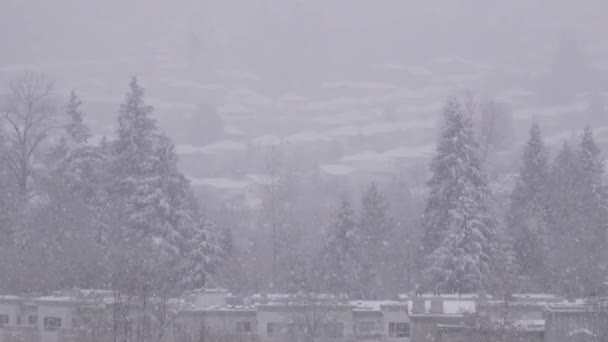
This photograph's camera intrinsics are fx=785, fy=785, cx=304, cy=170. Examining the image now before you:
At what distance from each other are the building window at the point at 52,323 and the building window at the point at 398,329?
395 inches

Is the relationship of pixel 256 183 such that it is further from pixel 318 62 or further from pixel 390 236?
pixel 318 62

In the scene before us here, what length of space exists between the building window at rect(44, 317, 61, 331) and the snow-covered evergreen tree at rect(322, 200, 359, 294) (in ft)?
36.2

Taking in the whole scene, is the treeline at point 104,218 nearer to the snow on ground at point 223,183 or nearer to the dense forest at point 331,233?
the dense forest at point 331,233

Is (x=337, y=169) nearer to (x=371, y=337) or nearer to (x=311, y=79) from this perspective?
(x=311, y=79)

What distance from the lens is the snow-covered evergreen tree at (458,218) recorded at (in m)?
27.3

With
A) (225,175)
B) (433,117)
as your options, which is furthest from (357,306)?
(433,117)

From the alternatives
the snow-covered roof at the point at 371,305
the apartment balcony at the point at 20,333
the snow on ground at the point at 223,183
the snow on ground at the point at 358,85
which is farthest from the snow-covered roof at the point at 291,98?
the apartment balcony at the point at 20,333

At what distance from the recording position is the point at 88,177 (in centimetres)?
3186

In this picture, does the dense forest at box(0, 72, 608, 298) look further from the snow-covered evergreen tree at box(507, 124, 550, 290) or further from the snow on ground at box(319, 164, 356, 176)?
the snow on ground at box(319, 164, 356, 176)

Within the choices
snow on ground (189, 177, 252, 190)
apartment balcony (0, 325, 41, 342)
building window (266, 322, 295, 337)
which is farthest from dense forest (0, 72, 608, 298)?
snow on ground (189, 177, 252, 190)

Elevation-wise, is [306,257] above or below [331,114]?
below

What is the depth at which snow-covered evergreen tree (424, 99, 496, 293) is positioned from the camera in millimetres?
27281

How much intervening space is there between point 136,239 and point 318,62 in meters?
70.6

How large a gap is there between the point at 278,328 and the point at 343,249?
9688mm
